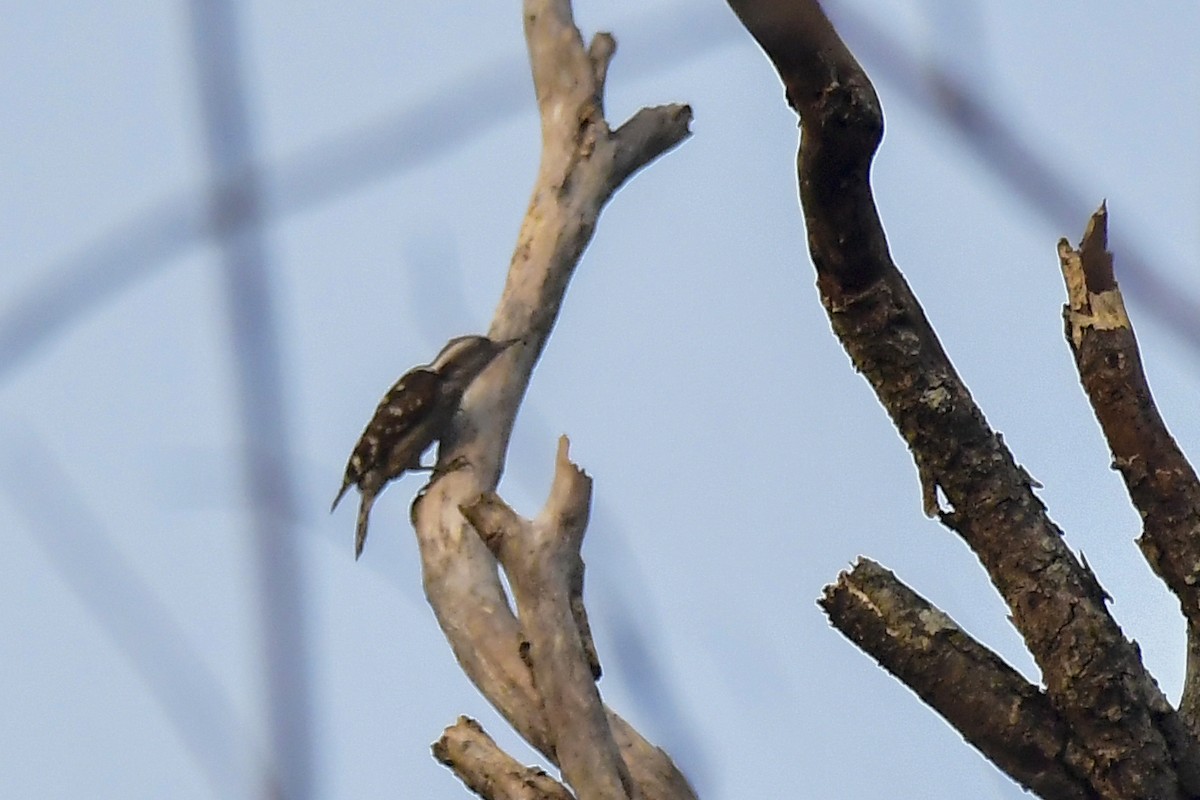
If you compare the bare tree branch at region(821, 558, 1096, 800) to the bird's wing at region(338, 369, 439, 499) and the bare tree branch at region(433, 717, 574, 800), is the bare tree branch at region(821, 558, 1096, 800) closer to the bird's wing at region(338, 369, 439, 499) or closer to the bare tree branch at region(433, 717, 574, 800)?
the bare tree branch at region(433, 717, 574, 800)

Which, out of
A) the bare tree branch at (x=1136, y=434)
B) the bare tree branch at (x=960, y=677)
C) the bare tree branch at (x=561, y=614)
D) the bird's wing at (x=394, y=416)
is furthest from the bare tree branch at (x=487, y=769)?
the bare tree branch at (x=1136, y=434)

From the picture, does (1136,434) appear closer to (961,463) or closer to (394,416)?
(961,463)

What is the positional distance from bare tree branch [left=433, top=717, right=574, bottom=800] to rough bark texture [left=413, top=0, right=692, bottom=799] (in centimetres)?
8

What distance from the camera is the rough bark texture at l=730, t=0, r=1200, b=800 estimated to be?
1.68m

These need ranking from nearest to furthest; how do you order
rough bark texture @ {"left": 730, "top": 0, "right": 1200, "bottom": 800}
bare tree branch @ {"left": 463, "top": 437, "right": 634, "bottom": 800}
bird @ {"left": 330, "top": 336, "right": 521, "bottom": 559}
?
rough bark texture @ {"left": 730, "top": 0, "right": 1200, "bottom": 800}, bare tree branch @ {"left": 463, "top": 437, "right": 634, "bottom": 800}, bird @ {"left": 330, "top": 336, "right": 521, "bottom": 559}

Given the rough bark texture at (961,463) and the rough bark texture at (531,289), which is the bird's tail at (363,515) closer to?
the rough bark texture at (531,289)

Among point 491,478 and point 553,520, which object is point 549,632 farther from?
point 491,478

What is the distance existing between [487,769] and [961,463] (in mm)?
819

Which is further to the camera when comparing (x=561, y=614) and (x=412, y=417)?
(x=412, y=417)

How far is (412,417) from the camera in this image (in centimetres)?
267

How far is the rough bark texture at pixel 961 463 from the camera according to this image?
5.50 feet

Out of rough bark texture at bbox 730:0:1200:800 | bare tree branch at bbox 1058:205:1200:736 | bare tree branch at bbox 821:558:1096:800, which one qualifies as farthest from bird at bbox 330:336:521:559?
bare tree branch at bbox 1058:205:1200:736

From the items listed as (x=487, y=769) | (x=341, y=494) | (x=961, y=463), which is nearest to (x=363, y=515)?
(x=341, y=494)

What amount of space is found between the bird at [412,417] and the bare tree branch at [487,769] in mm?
528
